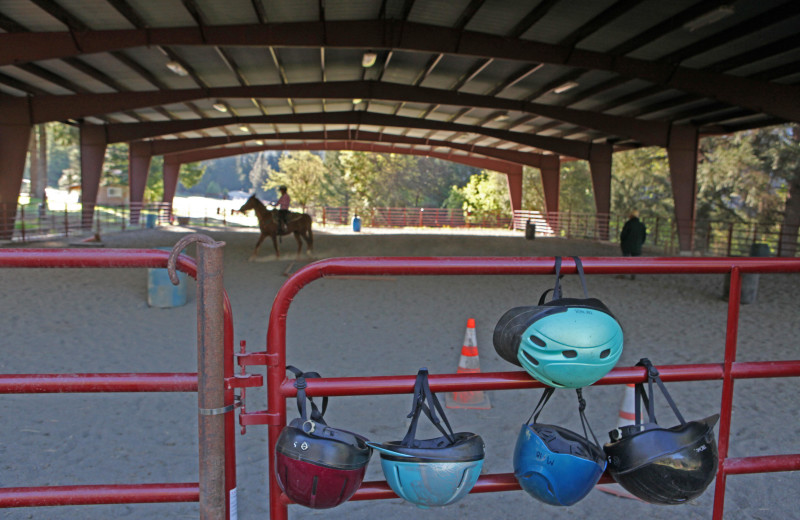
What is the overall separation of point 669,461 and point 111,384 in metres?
1.74

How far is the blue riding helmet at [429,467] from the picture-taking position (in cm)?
157

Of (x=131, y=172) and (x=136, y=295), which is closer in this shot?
(x=136, y=295)

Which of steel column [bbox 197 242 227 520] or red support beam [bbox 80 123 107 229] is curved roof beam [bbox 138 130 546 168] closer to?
red support beam [bbox 80 123 107 229]

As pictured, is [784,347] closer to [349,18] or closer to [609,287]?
[609,287]

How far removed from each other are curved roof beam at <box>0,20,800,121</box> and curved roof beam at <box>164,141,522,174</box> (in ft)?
64.6

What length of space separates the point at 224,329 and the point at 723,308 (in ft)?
33.3

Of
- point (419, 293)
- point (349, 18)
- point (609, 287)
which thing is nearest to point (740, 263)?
point (419, 293)

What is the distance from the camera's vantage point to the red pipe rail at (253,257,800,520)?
1675mm

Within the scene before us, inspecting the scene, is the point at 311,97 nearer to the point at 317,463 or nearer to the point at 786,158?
the point at 317,463

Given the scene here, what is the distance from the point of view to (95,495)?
1.70 meters

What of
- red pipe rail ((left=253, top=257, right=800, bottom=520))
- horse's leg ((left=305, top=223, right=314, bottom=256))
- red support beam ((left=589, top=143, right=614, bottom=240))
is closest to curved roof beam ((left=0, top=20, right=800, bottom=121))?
horse's leg ((left=305, top=223, right=314, bottom=256))

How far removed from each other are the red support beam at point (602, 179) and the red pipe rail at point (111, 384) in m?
25.1

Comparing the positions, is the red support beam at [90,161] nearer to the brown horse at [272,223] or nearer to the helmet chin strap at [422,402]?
the brown horse at [272,223]

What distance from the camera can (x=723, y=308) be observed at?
9539 mm
